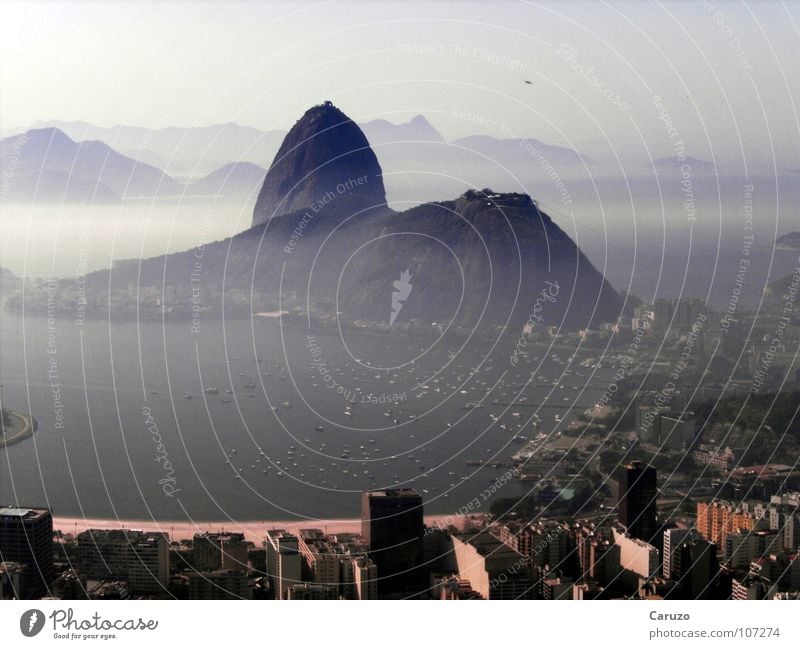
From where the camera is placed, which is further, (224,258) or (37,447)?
(224,258)

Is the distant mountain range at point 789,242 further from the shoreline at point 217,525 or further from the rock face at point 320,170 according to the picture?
the shoreline at point 217,525

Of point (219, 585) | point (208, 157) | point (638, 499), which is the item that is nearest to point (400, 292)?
point (208, 157)

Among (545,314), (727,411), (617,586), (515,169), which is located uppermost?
(515,169)

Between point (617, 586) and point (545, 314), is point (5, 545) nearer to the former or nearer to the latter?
point (617, 586)

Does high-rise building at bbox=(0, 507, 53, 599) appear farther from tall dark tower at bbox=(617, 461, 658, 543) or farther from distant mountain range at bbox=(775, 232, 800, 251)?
distant mountain range at bbox=(775, 232, 800, 251)

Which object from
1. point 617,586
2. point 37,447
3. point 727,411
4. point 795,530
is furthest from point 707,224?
point 37,447

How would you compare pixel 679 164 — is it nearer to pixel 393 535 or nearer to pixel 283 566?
pixel 393 535

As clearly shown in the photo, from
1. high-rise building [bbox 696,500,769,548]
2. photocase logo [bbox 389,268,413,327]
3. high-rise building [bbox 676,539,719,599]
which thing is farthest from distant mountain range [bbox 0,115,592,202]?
high-rise building [bbox 676,539,719,599]
